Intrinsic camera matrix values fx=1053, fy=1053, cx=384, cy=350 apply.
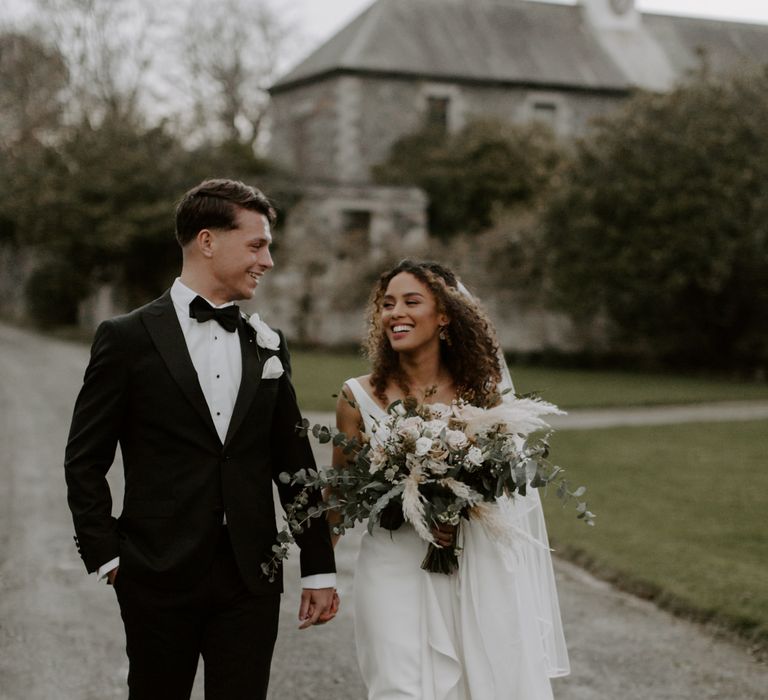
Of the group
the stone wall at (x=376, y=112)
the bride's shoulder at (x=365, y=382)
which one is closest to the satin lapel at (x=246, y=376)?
the bride's shoulder at (x=365, y=382)

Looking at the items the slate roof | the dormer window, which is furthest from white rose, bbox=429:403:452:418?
the dormer window

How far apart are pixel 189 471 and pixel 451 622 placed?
105cm

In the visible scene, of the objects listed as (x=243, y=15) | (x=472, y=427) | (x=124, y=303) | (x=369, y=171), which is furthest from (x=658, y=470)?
(x=243, y=15)

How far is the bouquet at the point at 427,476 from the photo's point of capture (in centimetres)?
329

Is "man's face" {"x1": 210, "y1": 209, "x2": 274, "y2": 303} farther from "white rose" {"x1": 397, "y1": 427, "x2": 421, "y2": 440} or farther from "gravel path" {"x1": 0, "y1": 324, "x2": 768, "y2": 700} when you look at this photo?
"gravel path" {"x1": 0, "y1": 324, "x2": 768, "y2": 700}

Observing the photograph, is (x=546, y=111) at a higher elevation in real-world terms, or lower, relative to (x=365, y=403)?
higher

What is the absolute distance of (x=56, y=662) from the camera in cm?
502

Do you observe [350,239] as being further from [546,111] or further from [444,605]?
[444,605]

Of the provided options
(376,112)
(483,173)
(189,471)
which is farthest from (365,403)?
(376,112)

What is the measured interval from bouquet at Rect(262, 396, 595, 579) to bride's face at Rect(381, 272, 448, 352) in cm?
34

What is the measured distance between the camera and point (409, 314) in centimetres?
383

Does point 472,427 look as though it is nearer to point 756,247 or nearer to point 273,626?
point 273,626

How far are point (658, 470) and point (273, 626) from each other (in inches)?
333

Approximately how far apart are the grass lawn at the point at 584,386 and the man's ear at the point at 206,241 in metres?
11.5
